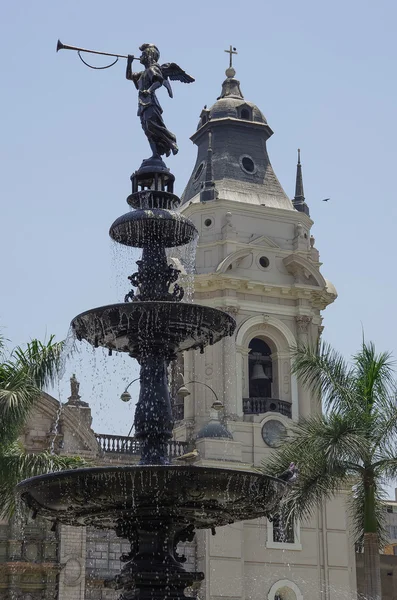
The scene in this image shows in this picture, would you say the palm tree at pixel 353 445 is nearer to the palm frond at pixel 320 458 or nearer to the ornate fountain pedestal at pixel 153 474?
the palm frond at pixel 320 458

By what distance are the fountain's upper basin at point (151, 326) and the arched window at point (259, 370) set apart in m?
23.9

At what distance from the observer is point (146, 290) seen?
1483cm

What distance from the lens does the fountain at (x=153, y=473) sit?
1274 centimetres

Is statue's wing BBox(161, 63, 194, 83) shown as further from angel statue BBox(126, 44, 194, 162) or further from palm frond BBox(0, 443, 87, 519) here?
palm frond BBox(0, 443, 87, 519)

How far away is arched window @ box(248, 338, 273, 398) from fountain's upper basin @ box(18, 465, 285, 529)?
24.7 m

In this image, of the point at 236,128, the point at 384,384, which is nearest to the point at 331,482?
the point at 384,384

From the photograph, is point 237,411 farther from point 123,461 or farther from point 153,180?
point 153,180

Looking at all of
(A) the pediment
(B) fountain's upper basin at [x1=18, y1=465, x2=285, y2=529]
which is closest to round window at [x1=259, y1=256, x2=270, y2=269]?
(A) the pediment

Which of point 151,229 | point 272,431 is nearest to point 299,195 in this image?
point 272,431

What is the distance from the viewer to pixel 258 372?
38750 millimetres

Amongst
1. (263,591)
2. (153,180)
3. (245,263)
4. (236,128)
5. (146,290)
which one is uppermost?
(236,128)

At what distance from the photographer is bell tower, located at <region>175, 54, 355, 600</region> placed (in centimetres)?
3522

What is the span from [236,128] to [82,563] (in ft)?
57.2

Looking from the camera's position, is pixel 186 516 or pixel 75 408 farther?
pixel 75 408
